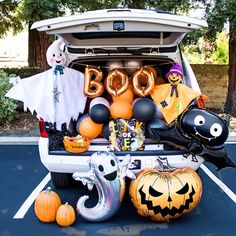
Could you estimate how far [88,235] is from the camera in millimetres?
3869

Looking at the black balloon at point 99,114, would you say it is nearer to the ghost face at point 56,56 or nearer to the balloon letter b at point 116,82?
the balloon letter b at point 116,82

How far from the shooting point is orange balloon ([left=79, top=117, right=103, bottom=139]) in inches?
180

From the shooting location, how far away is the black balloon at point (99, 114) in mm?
4535

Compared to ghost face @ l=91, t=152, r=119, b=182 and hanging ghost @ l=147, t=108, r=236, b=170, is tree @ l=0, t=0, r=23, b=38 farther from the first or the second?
ghost face @ l=91, t=152, r=119, b=182

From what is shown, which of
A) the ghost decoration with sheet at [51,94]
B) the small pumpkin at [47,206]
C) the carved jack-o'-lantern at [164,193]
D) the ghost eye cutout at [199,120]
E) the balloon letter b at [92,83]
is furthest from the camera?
the balloon letter b at [92,83]

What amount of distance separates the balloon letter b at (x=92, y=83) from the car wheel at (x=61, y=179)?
40.7 inches

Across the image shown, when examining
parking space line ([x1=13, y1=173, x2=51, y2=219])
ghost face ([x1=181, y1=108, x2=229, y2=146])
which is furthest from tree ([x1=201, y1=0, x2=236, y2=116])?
parking space line ([x1=13, y1=173, x2=51, y2=219])

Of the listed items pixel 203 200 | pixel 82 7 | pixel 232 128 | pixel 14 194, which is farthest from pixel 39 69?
pixel 203 200

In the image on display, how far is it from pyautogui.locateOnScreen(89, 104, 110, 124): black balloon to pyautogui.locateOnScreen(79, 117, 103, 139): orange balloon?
7 centimetres

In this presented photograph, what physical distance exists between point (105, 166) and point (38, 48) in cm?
908

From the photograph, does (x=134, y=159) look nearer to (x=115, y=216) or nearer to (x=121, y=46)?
(x=115, y=216)

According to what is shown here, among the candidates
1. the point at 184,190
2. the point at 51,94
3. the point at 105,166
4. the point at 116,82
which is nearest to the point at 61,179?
the point at 51,94

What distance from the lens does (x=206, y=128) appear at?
13.6 feet

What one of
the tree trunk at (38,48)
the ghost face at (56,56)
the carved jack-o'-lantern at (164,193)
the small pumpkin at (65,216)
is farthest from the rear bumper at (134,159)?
the tree trunk at (38,48)
